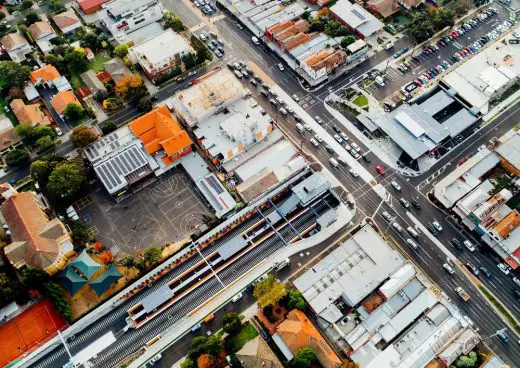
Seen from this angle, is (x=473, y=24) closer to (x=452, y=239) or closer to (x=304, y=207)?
(x=452, y=239)

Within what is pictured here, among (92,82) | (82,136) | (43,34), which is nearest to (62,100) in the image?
(92,82)

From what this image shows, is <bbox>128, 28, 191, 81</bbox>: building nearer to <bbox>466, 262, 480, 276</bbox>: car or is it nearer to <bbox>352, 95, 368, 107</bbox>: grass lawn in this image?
<bbox>352, 95, 368, 107</bbox>: grass lawn

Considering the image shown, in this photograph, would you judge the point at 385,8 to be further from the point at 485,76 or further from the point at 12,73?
the point at 12,73

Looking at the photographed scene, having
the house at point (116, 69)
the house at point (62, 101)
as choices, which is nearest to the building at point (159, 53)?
the house at point (116, 69)

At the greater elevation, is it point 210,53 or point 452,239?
point 210,53

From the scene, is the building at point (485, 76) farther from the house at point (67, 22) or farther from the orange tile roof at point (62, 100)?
the house at point (67, 22)

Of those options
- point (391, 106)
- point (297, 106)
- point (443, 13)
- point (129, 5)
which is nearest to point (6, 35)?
point (129, 5)

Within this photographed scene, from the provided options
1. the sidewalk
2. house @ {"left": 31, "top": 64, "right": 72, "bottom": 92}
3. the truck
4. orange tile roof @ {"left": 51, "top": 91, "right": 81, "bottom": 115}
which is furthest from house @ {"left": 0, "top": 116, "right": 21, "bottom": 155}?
the truck
